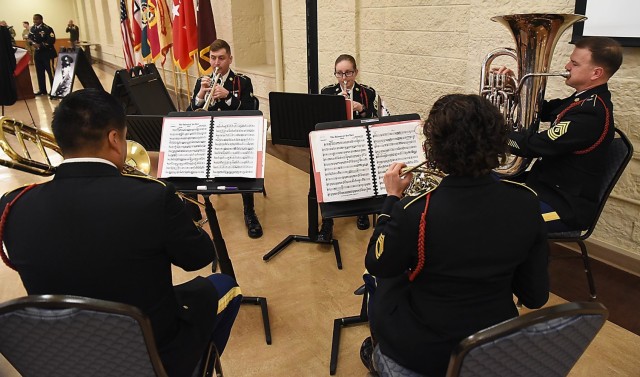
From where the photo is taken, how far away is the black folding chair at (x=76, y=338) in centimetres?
109

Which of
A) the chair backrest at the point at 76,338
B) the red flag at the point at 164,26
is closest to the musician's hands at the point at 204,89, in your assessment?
the chair backrest at the point at 76,338

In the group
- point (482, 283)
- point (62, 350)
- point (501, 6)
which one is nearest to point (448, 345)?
point (482, 283)

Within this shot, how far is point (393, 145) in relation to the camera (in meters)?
2.07

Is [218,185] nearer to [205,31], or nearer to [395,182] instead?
[395,182]

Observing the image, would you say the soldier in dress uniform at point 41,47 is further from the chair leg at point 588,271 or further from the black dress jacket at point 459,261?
the black dress jacket at point 459,261

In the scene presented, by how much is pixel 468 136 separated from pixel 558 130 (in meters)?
1.27

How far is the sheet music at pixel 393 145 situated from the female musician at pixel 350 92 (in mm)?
1125

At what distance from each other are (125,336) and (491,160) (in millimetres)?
1019

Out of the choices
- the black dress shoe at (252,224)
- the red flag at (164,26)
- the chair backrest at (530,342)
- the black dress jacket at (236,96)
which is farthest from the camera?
the red flag at (164,26)

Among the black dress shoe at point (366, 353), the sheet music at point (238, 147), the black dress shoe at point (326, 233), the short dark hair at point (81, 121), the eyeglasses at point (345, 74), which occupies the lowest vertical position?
the black dress shoe at point (366, 353)

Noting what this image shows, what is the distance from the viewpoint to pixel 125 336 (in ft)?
3.81


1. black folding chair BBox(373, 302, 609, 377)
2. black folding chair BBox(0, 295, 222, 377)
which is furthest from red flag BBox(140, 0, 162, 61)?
black folding chair BBox(373, 302, 609, 377)

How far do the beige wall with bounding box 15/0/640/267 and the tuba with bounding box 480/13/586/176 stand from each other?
61 cm

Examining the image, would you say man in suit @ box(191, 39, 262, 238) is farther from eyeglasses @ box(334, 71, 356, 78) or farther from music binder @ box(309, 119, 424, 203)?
music binder @ box(309, 119, 424, 203)
